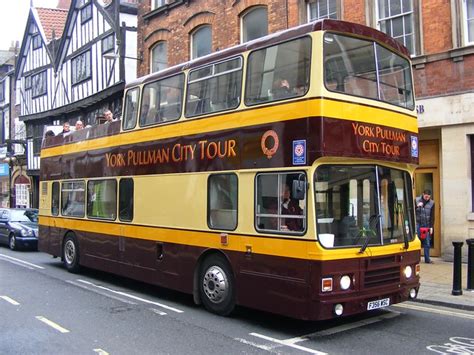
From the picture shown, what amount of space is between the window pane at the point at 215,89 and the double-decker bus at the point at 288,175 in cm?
2

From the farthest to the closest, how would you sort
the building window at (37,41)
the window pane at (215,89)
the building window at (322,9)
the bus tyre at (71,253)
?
1. the building window at (37,41)
2. the building window at (322,9)
3. the bus tyre at (71,253)
4. the window pane at (215,89)

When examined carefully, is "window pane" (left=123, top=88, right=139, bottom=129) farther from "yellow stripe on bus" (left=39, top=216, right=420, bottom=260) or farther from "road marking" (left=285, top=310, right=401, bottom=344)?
"road marking" (left=285, top=310, right=401, bottom=344)

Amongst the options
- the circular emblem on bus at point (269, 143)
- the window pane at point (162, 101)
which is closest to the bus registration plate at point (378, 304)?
the circular emblem on bus at point (269, 143)

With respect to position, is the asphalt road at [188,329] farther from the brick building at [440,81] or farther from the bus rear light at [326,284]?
the brick building at [440,81]

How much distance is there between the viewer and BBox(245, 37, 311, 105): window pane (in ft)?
21.7

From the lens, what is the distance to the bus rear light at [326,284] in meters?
6.17

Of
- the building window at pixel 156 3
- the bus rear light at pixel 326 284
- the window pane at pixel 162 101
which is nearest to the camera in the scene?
the bus rear light at pixel 326 284

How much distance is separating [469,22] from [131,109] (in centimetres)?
815

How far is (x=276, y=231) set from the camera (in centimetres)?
675

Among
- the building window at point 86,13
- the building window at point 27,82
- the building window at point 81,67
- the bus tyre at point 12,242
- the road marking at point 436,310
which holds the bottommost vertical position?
the road marking at point 436,310

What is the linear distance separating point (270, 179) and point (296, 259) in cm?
114

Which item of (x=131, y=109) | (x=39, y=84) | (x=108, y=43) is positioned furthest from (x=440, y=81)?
(x=39, y=84)

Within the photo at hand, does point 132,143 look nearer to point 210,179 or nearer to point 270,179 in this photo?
point 210,179

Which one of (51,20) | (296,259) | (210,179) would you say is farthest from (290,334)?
(51,20)
